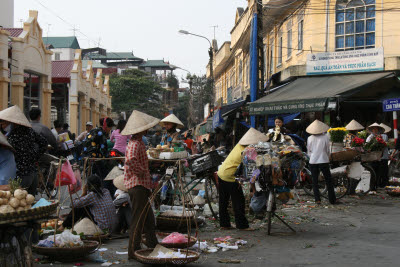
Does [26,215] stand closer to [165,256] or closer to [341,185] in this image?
[165,256]

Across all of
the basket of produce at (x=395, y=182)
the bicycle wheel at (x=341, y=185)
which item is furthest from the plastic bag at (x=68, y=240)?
the basket of produce at (x=395, y=182)

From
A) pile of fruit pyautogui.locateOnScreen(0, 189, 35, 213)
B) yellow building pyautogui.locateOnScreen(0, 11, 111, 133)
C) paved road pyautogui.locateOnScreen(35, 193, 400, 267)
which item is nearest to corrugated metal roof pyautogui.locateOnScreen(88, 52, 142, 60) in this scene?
yellow building pyautogui.locateOnScreen(0, 11, 111, 133)

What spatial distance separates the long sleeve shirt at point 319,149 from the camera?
36.5 ft

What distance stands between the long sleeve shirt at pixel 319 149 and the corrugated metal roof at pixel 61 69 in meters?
22.0

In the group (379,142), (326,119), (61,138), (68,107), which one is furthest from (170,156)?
(68,107)

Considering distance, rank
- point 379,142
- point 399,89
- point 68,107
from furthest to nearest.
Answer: point 68,107, point 399,89, point 379,142

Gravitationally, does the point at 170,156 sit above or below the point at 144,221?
above

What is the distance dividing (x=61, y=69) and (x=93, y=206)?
25447mm

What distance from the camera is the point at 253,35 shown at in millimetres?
18641

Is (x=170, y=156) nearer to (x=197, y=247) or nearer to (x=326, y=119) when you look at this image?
(x=197, y=247)

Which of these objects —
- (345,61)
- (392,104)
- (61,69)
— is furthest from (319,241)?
(61,69)

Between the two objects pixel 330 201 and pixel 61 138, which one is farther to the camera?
pixel 330 201

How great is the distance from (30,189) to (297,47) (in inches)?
655

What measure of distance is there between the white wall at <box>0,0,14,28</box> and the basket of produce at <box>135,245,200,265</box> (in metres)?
26.1
